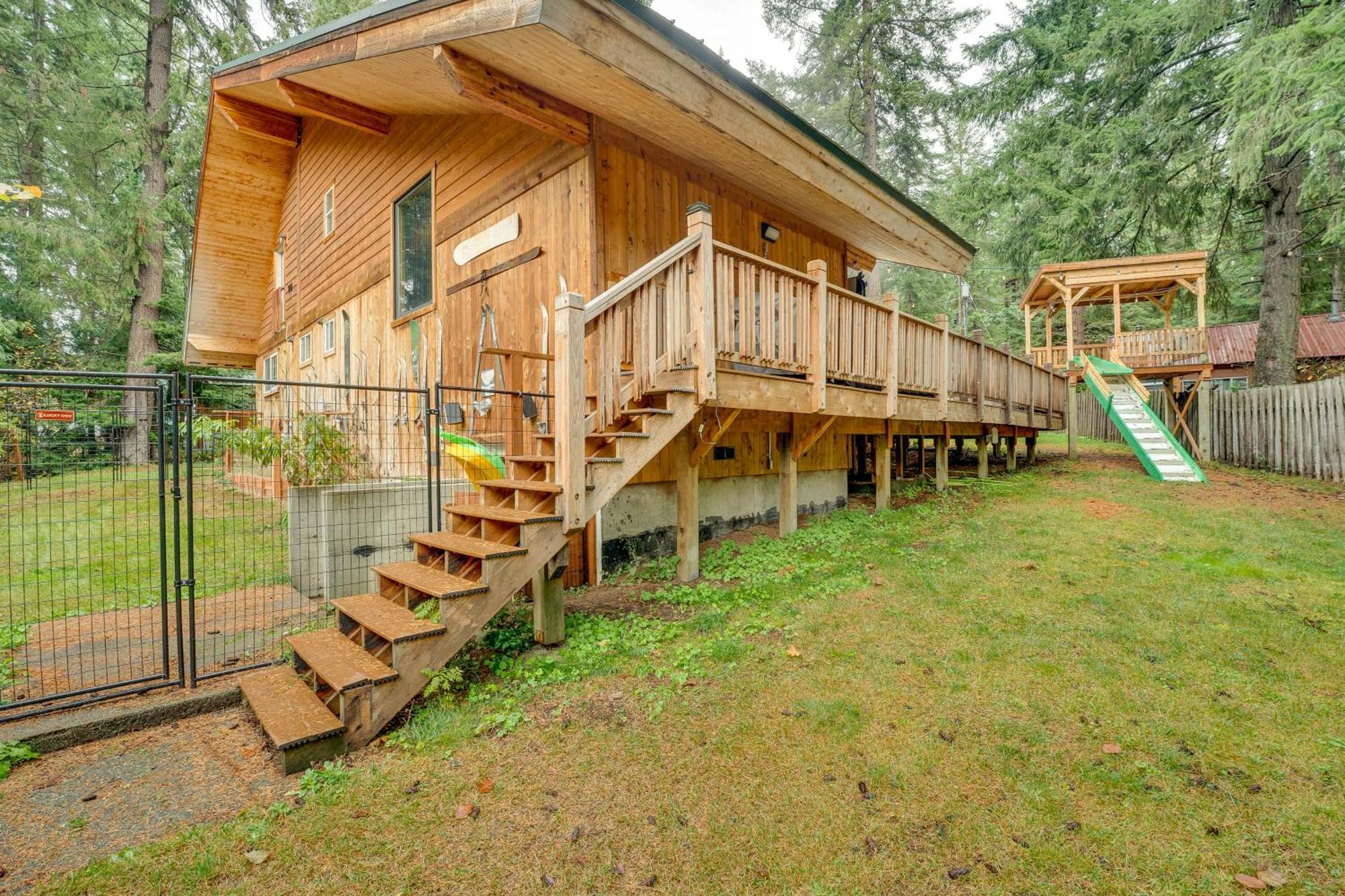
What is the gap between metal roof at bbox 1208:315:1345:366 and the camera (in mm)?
23266

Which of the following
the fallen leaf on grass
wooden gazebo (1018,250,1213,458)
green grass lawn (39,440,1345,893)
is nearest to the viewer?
the fallen leaf on grass

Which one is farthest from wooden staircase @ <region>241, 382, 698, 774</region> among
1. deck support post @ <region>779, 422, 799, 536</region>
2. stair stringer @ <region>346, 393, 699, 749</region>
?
deck support post @ <region>779, 422, 799, 536</region>

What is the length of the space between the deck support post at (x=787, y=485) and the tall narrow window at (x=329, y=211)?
31.5 ft

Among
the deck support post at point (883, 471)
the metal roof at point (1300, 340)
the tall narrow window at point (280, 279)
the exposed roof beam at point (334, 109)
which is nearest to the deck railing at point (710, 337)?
the deck support post at point (883, 471)

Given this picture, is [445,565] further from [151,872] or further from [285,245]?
[285,245]

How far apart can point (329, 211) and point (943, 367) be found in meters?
11.1

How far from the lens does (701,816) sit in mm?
2338

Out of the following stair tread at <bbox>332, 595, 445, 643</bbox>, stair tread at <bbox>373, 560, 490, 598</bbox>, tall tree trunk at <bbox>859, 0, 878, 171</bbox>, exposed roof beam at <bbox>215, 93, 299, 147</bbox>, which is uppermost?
tall tree trunk at <bbox>859, 0, 878, 171</bbox>

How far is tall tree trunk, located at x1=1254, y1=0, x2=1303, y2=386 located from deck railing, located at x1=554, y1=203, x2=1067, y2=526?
10530 mm

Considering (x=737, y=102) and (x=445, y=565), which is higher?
(x=737, y=102)

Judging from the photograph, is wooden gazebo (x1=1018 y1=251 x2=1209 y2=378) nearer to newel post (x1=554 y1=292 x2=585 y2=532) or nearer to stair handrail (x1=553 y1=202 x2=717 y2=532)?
stair handrail (x1=553 y1=202 x2=717 y2=532)

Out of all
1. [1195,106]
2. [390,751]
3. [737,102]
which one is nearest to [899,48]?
[1195,106]

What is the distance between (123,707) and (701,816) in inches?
133

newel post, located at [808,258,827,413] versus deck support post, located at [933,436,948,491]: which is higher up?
newel post, located at [808,258,827,413]
